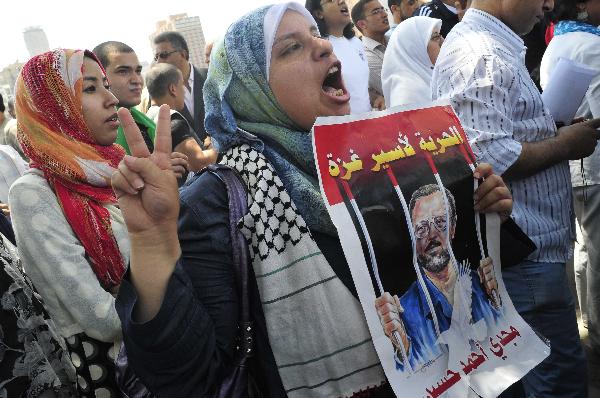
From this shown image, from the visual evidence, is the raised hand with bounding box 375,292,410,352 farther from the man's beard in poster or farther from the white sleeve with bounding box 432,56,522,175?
the white sleeve with bounding box 432,56,522,175

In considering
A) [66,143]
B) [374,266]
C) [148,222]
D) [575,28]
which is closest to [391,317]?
[374,266]

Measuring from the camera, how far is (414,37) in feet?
9.72

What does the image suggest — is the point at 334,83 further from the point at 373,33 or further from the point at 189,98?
the point at 189,98

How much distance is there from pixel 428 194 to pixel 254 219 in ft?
1.40

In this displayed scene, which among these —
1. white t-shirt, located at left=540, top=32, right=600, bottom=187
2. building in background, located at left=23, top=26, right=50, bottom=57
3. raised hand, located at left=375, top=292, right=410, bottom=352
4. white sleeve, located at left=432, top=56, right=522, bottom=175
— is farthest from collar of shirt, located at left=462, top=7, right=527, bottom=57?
building in background, located at left=23, top=26, right=50, bottom=57

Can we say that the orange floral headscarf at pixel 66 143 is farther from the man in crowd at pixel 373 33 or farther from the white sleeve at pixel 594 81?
the man in crowd at pixel 373 33

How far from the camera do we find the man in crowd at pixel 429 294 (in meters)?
1.04

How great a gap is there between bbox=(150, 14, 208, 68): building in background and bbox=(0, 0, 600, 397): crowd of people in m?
49.4

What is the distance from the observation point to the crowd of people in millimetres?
956

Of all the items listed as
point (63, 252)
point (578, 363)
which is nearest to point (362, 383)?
point (578, 363)

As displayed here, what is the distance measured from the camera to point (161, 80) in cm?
391

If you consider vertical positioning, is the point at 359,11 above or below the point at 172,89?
above

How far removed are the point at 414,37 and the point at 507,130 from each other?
1566 millimetres

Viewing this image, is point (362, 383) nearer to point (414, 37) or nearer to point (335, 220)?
point (335, 220)
